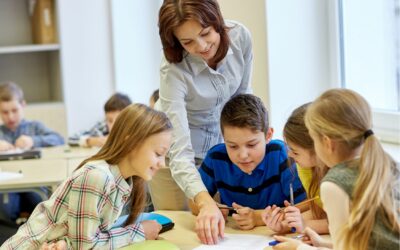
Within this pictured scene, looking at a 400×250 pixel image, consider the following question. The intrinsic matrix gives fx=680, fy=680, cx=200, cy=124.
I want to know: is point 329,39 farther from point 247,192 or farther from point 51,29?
point 51,29

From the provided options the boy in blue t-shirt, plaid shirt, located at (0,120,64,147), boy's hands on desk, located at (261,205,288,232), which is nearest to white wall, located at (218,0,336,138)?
the boy in blue t-shirt

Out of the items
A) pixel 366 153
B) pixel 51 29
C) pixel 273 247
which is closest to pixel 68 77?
pixel 51 29

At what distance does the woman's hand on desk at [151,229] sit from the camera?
212 centimetres

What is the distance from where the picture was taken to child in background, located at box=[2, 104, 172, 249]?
1.95m

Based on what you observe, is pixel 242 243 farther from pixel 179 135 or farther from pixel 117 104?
pixel 117 104

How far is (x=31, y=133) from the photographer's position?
15.4ft

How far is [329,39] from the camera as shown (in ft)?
10.3

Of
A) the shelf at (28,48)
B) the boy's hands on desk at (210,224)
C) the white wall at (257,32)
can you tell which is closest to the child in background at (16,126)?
the shelf at (28,48)

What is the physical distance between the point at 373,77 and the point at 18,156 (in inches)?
84.1

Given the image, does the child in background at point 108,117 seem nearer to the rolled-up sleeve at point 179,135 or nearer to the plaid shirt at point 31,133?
the plaid shirt at point 31,133

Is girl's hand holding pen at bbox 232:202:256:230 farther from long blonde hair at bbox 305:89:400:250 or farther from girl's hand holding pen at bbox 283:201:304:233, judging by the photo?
long blonde hair at bbox 305:89:400:250

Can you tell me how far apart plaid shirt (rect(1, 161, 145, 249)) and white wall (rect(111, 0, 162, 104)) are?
3.41m

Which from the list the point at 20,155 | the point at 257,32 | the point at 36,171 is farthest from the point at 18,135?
the point at 257,32

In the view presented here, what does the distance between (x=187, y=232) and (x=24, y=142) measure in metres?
2.43
